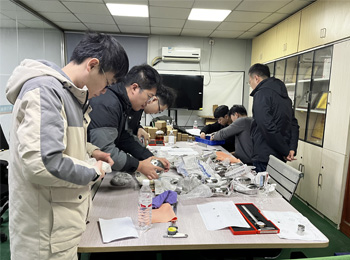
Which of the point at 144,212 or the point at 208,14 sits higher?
the point at 208,14

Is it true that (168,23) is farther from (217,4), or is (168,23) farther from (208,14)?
(217,4)

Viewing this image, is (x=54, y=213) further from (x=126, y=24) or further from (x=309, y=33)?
(x=126, y=24)

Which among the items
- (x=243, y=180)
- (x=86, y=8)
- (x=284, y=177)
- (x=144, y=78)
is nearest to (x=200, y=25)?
(x=86, y=8)

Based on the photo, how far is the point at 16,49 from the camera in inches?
141

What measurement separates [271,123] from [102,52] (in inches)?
73.3

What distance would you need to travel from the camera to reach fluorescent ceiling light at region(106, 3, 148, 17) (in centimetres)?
368

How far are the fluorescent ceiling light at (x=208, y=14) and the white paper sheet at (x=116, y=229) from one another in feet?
11.2

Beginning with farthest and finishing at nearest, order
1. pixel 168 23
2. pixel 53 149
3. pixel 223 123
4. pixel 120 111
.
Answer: pixel 168 23 → pixel 223 123 → pixel 120 111 → pixel 53 149

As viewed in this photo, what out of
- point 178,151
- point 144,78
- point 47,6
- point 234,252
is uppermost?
point 47,6

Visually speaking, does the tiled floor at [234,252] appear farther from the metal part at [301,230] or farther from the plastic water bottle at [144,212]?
the plastic water bottle at [144,212]

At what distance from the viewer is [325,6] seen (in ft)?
9.61

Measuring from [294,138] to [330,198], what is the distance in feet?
2.68

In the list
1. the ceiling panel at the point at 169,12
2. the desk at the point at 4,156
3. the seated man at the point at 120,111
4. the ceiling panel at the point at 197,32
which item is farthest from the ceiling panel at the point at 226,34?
the desk at the point at 4,156

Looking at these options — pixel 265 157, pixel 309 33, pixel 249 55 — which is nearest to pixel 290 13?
pixel 309 33
